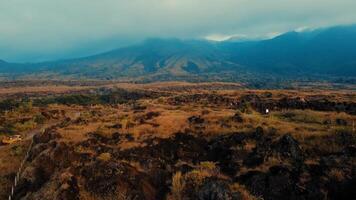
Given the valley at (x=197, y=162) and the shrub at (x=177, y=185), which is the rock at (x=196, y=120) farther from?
the shrub at (x=177, y=185)

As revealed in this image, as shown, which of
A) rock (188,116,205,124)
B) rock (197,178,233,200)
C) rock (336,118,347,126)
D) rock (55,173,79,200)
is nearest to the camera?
rock (197,178,233,200)

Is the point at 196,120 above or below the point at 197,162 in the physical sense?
above

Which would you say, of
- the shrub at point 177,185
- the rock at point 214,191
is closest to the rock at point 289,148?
the rock at point 214,191

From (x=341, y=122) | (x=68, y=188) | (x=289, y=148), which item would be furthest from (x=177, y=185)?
(x=341, y=122)

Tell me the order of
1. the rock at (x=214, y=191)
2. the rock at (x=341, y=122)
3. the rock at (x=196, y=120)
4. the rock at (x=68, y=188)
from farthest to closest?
the rock at (x=196, y=120), the rock at (x=341, y=122), the rock at (x=68, y=188), the rock at (x=214, y=191)

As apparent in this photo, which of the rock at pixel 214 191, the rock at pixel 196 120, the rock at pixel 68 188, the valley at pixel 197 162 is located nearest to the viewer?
the rock at pixel 214 191

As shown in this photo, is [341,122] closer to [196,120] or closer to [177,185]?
[196,120]

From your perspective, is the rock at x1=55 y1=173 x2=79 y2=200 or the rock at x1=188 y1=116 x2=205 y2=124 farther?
the rock at x1=188 y1=116 x2=205 y2=124

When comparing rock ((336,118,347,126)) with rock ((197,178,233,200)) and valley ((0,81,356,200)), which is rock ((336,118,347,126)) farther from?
rock ((197,178,233,200))

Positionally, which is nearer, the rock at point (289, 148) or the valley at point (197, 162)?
the valley at point (197, 162)

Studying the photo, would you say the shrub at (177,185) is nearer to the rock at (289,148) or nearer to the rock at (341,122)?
the rock at (289,148)

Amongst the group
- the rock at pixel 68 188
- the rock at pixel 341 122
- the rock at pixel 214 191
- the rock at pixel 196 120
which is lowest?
the rock at pixel 68 188

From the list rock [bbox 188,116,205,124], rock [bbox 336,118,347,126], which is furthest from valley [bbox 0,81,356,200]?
rock [bbox 188,116,205,124]

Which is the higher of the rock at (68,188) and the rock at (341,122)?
the rock at (341,122)
